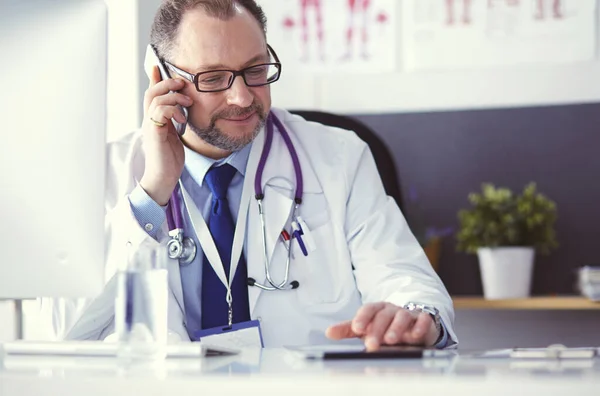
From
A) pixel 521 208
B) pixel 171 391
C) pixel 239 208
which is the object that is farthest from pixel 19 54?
pixel 521 208

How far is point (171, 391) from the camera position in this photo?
794 mm

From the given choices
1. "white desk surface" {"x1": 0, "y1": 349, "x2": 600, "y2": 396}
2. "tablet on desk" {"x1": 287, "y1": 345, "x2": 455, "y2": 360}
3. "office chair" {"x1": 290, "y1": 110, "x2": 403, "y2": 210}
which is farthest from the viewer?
"office chair" {"x1": 290, "y1": 110, "x2": 403, "y2": 210}

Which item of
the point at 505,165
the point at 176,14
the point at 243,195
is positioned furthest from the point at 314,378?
the point at 505,165

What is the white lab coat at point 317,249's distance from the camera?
1.82 meters

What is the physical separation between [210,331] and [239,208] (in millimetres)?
326

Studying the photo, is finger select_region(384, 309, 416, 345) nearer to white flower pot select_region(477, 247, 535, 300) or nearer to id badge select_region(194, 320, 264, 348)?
id badge select_region(194, 320, 264, 348)

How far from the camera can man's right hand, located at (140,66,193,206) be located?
1.86m

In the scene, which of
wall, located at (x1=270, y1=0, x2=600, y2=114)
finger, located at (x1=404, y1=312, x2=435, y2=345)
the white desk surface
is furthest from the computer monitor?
wall, located at (x1=270, y1=0, x2=600, y2=114)

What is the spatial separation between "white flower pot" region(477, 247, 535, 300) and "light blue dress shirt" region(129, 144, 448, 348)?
1.14 metres

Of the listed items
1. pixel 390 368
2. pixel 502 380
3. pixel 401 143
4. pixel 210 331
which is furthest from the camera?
pixel 401 143

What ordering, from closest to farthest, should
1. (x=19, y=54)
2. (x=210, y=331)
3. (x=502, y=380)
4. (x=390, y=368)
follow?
(x=502, y=380)
(x=390, y=368)
(x=19, y=54)
(x=210, y=331)

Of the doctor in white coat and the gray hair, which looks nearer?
the doctor in white coat

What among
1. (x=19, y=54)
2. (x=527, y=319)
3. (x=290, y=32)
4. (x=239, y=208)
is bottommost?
(x=527, y=319)

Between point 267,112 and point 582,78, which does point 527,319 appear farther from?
point 267,112
